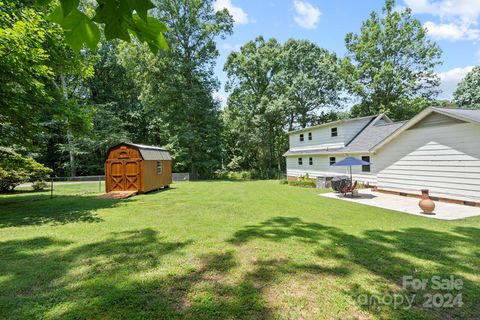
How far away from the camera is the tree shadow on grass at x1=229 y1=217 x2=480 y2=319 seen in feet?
9.94

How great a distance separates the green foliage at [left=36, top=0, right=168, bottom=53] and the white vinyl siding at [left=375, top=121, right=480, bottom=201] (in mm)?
12348

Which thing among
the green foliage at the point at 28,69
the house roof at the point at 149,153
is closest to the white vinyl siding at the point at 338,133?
the house roof at the point at 149,153

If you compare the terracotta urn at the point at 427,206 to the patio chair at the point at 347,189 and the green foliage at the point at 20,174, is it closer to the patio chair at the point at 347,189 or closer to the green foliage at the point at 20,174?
the patio chair at the point at 347,189

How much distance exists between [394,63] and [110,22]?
34.3 metres

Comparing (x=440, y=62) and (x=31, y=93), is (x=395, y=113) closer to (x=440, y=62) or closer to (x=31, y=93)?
(x=440, y=62)

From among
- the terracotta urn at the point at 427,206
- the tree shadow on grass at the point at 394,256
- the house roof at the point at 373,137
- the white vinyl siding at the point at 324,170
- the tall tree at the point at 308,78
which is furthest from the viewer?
the tall tree at the point at 308,78

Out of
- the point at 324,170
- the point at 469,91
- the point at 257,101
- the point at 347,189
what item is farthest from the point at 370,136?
the point at 469,91

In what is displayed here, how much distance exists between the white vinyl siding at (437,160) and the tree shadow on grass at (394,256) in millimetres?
4450

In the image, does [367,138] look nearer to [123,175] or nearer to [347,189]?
[347,189]

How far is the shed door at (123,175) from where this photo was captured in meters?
14.3

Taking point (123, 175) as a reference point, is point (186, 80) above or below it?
above

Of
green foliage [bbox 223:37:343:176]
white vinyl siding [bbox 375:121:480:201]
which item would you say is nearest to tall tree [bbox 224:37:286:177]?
green foliage [bbox 223:37:343:176]

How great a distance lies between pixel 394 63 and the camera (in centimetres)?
2873

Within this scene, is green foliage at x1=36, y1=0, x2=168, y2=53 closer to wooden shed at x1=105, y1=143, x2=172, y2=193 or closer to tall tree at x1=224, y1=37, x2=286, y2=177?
wooden shed at x1=105, y1=143, x2=172, y2=193
